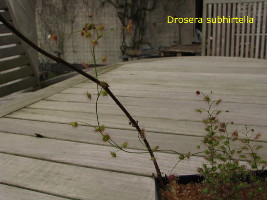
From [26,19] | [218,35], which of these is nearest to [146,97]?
[218,35]

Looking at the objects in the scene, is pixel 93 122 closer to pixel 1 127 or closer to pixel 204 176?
pixel 1 127

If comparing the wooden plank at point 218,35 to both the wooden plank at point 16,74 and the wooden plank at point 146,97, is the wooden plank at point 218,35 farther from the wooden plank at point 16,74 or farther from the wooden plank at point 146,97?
the wooden plank at point 16,74

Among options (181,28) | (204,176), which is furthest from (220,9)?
(181,28)

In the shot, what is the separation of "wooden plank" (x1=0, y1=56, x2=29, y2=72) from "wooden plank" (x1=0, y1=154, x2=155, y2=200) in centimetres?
272

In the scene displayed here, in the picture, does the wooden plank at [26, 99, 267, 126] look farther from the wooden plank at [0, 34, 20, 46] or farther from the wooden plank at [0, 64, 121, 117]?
the wooden plank at [0, 34, 20, 46]

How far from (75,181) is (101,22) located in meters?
7.08

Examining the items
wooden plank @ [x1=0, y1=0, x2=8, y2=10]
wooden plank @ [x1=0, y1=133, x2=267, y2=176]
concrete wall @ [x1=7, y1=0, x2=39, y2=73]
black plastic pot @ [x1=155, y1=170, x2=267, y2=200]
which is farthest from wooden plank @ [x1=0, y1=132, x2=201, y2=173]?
concrete wall @ [x1=7, y1=0, x2=39, y2=73]

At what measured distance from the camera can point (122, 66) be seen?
2148 millimetres

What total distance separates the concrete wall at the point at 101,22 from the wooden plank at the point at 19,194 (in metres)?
6.46

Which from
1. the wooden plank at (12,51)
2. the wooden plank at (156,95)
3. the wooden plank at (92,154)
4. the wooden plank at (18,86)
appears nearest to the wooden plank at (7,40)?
the wooden plank at (12,51)

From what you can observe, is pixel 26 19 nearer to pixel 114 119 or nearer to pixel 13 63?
pixel 13 63

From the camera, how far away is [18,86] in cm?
348

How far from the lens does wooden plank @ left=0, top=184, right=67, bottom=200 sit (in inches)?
23.2

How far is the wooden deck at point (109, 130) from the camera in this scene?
0.63 m
